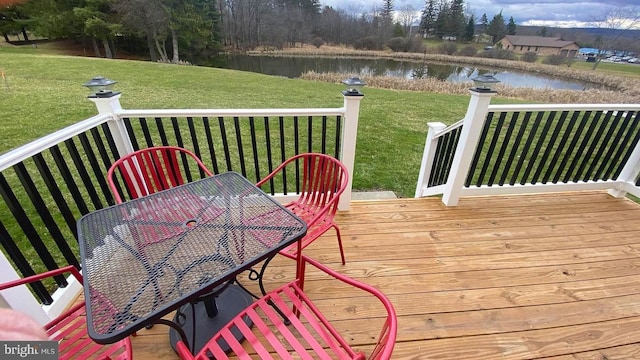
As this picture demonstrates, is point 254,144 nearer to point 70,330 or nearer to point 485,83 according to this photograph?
point 70,330

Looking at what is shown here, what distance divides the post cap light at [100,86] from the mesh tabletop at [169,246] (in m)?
0.94

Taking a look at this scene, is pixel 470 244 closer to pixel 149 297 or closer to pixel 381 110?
pixel 149 297

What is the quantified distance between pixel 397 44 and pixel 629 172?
27682 millimetres

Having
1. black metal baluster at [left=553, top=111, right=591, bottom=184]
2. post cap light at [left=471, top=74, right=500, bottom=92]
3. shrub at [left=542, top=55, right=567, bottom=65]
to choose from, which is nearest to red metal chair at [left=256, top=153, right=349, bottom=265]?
post cap light at [left=471, top=74, right=500, bottom=92]

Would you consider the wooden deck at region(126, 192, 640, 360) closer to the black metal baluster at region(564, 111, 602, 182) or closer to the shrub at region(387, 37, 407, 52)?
the black metal baluster at region(564, 111, 602, 182)

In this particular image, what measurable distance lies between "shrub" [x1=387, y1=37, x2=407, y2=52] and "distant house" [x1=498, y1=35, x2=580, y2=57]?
366 inches

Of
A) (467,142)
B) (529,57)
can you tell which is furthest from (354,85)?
(529,57)

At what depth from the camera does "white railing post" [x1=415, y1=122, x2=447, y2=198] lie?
2.58 m

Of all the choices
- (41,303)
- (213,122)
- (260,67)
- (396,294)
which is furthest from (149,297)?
(260,67)

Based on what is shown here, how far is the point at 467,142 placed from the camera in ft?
7.49

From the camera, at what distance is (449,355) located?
1.39 meters

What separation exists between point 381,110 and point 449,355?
241 inches

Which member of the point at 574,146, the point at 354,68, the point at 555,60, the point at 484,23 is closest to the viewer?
the point at 574,146

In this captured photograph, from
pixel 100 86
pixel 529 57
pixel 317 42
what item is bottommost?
pixel 529 57
